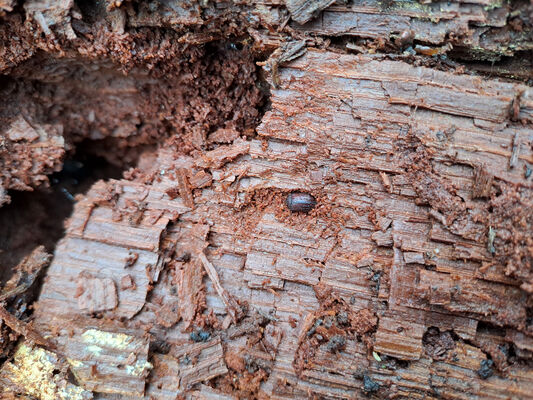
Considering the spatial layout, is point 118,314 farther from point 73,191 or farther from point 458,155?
point 458,155

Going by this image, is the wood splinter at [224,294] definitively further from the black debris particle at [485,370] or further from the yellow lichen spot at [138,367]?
the black debris particle at [485,370]

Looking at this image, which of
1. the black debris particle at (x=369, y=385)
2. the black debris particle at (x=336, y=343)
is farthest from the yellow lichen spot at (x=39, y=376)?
the black debris particle at (x=369, y=385)

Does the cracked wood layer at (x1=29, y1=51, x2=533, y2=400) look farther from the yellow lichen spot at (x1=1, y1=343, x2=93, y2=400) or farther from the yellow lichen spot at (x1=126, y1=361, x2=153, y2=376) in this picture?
the yellow lichen spot at (x1=1, y1=343, x2=93, y2=400)


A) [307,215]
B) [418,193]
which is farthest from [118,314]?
[418,193]

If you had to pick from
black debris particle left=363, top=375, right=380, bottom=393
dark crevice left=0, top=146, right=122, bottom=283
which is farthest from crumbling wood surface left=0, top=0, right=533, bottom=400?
dark crevice left=0, top=146, right=122, bottom=283

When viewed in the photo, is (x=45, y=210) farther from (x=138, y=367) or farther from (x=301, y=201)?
(x=301, y=201)

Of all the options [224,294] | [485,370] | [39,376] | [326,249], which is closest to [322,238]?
[326,249]
